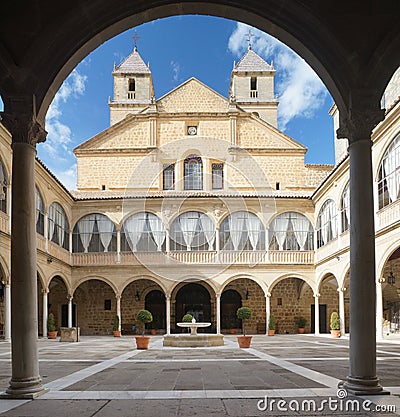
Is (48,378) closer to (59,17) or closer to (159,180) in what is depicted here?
(59,17)

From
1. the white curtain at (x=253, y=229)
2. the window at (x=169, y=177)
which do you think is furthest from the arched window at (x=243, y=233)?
the window at (x=169, y=177)

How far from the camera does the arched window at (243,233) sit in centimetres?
3083

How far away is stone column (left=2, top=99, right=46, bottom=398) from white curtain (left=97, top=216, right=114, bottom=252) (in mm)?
23498

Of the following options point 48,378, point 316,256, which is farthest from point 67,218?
point 48,378

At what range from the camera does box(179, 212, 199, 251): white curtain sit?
101 feet

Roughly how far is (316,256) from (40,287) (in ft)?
46.8

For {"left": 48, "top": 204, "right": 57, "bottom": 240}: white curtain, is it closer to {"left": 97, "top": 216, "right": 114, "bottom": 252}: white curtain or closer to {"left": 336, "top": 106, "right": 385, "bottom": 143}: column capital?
{"left": 97, "top": 216, "right": 114, "bottom": 252}: white curtain

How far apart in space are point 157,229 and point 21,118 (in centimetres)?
2343

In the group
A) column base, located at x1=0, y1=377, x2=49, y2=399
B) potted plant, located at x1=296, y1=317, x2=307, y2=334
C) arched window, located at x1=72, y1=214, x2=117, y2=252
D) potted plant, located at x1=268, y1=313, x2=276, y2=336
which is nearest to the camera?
column base, located at x1=0, y1=377, x2=49, y2=399

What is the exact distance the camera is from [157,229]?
31000 millimetres

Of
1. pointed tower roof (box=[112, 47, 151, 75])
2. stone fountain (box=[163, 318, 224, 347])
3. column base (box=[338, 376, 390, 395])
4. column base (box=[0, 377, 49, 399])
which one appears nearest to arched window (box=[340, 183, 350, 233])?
stone fountain (box=[163, 318, 224, 347])

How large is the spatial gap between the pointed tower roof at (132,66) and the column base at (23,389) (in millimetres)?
40567

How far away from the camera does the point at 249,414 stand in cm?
620

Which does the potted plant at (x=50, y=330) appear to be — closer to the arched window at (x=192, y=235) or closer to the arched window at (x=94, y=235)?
the arched window at (x=94, y=235)
